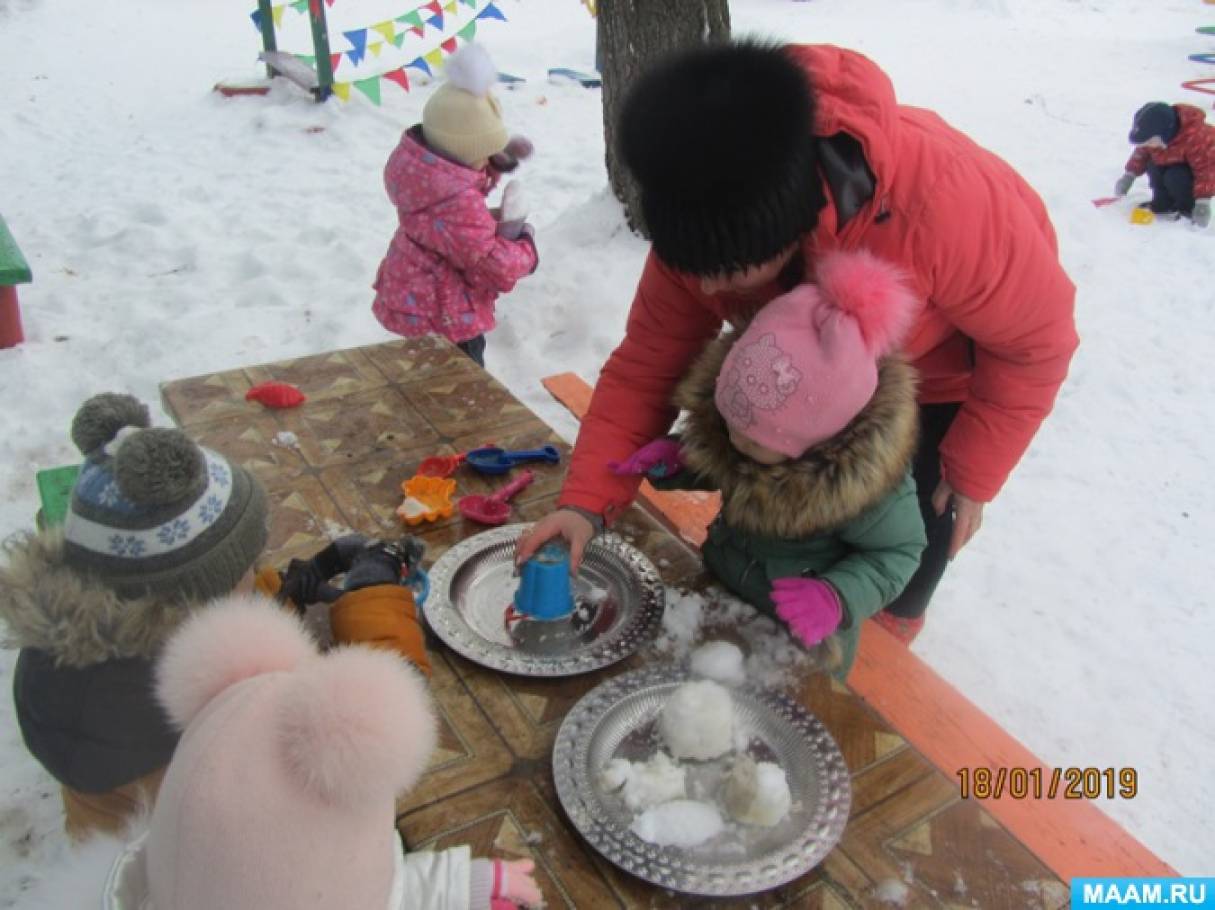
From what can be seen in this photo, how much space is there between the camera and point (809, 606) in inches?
58.5

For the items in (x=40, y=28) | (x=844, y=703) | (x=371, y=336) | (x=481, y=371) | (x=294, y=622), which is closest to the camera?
(x=294, y=622)

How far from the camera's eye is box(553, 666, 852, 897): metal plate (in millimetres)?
1249

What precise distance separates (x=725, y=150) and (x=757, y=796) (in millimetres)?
877

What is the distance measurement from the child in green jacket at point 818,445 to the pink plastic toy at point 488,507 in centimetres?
45

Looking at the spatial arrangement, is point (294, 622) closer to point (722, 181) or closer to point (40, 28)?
point (722, 181)

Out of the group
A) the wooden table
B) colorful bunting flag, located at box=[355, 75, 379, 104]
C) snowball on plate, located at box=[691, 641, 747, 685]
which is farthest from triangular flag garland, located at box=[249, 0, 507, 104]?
snowball on plate, located at box=[691, 641, 747, 685]

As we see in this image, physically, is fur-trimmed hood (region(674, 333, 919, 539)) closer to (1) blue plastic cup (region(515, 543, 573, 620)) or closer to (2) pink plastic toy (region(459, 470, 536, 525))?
(1) blue plastic cup (region(515, 543, 573, 620))

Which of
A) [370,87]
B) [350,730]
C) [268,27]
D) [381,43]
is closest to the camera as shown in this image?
[350,730]

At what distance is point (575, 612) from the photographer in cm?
174

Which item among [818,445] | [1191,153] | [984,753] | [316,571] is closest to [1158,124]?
[1191,153]

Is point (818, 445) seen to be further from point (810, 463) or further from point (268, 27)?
point (268, 27)

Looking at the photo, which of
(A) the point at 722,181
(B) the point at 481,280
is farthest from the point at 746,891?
(B) the point at 481,280

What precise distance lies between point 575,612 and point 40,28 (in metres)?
10.2

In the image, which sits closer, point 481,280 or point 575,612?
point 575,612
